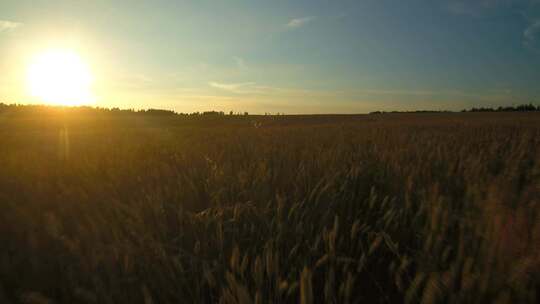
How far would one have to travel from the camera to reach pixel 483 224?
1.18 metres

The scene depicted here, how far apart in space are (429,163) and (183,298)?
1.91 m

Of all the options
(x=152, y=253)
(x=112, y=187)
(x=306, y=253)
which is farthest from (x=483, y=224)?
(x=112, y=187)

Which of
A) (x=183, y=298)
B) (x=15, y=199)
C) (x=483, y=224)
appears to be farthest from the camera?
(x=15, y=199)

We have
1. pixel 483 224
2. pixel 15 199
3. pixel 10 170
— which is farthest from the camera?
pixel 10 170

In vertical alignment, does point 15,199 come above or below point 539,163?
below

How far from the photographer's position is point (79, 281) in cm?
121

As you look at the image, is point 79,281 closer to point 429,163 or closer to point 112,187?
point 112,187

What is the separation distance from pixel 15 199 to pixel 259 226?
1516mm

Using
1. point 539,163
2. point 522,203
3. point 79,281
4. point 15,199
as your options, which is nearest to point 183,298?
point 79,281

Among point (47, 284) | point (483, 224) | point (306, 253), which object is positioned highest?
point (483, 224)

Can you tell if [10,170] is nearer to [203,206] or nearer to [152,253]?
[203,206]

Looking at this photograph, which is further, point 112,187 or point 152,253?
point 112,187

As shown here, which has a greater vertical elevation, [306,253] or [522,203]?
[522,203]

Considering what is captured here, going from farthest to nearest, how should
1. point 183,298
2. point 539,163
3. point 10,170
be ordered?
point 10,170, point 539,163, point 183,298
